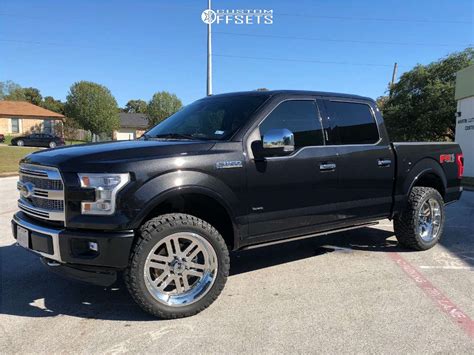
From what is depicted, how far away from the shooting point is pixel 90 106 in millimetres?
54938

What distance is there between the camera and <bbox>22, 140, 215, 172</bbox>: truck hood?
3584 millimetres

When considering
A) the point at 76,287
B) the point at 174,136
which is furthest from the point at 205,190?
the point at 76,287

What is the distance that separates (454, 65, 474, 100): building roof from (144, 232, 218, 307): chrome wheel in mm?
18123

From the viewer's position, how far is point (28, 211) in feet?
13.4

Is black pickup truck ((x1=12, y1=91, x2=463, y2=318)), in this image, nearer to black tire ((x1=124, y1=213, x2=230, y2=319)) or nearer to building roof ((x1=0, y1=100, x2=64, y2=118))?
black tire ((x1=124, y1=213, x2=230, y2=319))

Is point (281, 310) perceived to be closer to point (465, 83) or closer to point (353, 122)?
point (353, 122)

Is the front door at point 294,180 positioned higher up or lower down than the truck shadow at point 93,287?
higher up

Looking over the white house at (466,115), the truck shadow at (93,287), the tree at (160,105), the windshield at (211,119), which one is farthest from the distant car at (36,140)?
the windshield at (211,119)

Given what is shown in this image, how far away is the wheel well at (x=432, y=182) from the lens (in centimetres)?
629

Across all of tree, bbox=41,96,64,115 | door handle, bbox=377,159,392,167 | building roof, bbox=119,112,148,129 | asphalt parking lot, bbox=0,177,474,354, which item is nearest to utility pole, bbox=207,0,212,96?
asphalt parking lot, bbox=0,177,474,354

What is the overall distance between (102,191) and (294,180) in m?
1.93

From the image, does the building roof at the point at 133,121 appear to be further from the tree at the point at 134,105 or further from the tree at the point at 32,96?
the tree at the point at 134,105

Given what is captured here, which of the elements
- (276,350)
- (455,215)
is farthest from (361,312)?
(455,215)

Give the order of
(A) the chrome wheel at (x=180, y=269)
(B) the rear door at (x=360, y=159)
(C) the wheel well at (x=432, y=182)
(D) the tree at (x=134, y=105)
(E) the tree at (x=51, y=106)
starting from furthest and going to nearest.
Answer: (D) the tree at (x=134, y=105) < (E) the tree at (x=51, y=106) < (C) the wheel well at (x=432, y=182) < (B) the rear door at (x=360, y=159) < (A) the chrome wheel at (x=180, y=269)
